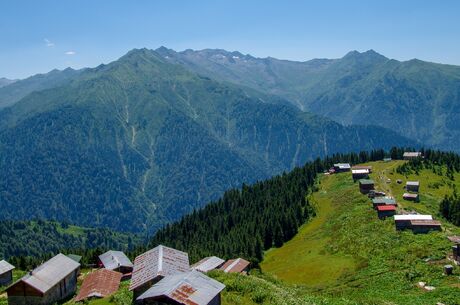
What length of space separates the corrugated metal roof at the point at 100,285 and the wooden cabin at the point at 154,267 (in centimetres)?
851

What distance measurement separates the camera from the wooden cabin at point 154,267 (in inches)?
2265

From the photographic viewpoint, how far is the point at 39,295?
229 ft

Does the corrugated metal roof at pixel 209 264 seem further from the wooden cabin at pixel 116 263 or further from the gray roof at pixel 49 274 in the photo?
the gray roof at pixel 49 274

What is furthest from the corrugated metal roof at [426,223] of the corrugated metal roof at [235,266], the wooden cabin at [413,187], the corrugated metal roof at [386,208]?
the corrugated metal roof at [235,266]

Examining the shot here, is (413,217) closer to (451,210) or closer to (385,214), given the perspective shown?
(385,214)

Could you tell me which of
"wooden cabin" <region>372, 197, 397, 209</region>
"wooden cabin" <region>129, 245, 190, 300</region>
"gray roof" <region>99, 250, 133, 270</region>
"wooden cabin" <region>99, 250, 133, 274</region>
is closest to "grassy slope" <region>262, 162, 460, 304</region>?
"wooden cabin" <region>372, 197, 397, 209</region>

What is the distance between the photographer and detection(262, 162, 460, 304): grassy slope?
299 ft

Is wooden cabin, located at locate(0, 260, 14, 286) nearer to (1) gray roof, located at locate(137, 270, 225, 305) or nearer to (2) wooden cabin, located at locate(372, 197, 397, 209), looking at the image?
(1) gray roof, located at locate(137, 270, 225, 305)

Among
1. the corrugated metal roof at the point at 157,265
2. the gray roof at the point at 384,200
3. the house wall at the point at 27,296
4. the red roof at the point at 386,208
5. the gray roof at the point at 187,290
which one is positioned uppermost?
the gray roof at the point at 187,290

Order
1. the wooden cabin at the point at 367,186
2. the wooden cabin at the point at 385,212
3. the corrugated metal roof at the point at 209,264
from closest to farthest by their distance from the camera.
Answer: the corrugated metal roof at the point at 209,264, the wooden cabin at the point at 385,212, the wooden cabin at the point at 367,186

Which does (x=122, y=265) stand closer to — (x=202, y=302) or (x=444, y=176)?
(x=202, y=302)

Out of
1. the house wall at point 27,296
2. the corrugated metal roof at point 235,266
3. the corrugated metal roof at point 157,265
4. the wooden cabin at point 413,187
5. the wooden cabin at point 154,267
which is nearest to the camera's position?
the wooden cabin at point 154,267

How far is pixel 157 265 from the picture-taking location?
62.4m

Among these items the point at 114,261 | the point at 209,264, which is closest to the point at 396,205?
the point at 209,264
